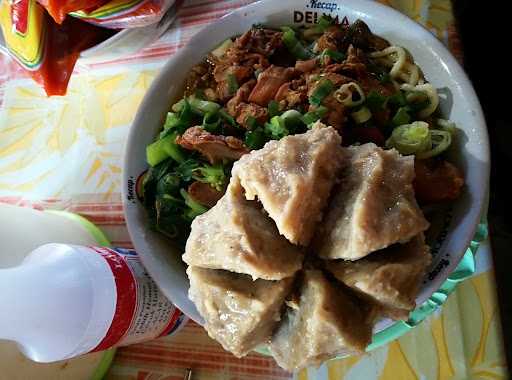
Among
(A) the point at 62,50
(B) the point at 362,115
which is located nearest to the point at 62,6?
(A) the point at 62,50

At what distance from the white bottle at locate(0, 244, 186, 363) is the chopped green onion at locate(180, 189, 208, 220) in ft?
0.67

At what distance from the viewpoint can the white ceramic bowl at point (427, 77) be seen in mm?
1152

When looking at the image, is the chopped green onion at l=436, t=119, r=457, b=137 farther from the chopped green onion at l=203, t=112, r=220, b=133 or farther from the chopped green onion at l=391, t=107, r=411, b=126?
the chopped green onion at l=203, t=112, r=220, b=133

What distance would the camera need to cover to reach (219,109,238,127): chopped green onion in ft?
4.56

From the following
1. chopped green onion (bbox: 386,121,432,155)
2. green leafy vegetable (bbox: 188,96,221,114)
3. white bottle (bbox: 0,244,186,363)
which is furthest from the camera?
green leafy vegetable (bbox: 188,96,221,114)

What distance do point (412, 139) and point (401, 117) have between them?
8 cm

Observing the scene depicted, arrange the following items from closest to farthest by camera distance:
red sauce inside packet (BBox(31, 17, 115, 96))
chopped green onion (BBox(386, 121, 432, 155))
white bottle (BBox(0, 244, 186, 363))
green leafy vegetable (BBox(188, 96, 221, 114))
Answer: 1. white bottle (BBox(0, 244, 186, 363))
2. chopped green onion (BBox(386, 121, 432, 155))
3. green leafy vegetable (BBox(188, 96, 221, 114))
4. red sauce inside packet (BBox(31, 17, 115, 96))

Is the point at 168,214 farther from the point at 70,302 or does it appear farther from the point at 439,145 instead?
the point at 439,145

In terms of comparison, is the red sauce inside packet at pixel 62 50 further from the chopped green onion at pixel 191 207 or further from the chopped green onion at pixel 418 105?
the chopped green onion at pixel 418 105

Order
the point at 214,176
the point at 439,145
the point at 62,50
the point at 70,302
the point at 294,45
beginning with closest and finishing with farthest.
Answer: the point at 70,302 → the point at 439,145 → the point at 214,176 → the point at 294,45 → the point at 62,50

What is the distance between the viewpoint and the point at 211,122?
140 centimetres

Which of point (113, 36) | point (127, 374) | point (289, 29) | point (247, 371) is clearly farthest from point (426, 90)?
point (127, 374)

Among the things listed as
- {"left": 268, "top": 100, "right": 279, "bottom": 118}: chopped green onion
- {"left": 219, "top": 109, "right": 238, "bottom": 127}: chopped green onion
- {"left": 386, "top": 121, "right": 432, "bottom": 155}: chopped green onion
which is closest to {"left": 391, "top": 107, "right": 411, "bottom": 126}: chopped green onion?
{"left": 386, "top": 121, "right": 432, "bottom": 155}: chopped green onion

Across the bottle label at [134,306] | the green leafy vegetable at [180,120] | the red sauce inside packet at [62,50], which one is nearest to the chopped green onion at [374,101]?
the green leafy vegetable at [180,120]
